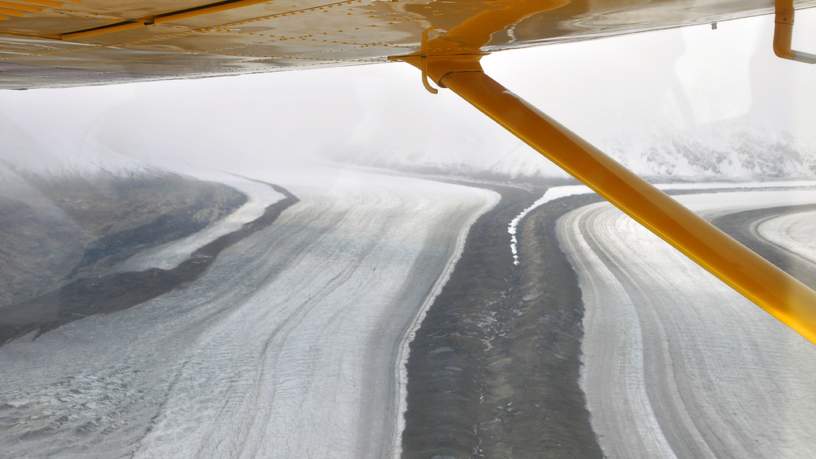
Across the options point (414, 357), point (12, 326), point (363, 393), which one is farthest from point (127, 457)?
point (12, 326)

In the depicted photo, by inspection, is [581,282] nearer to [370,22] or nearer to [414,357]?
[414,357]

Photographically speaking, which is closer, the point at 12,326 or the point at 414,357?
the point at 414,357

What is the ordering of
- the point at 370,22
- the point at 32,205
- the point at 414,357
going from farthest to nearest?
the point at 32,205
the point at 414,357
the point at 370,22

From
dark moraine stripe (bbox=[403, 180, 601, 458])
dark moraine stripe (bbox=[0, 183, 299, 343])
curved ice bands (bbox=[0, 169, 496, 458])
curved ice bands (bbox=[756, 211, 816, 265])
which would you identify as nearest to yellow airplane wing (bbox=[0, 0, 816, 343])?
dark moraine stripe (bbox=[403, 180, 601, 458])

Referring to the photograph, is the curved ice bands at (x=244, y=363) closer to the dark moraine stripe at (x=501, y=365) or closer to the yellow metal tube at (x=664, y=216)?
the dark moraine stripe at (x=501, y=365)

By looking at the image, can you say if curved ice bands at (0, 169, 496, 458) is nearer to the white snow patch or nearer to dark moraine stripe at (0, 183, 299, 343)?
dark moraine stripe at (0, 183, 299, 343)

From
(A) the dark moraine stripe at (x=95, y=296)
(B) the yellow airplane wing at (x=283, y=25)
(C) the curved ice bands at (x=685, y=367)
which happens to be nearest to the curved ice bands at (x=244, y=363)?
(A) the dark moraine stripe at (x=95, y=296)
